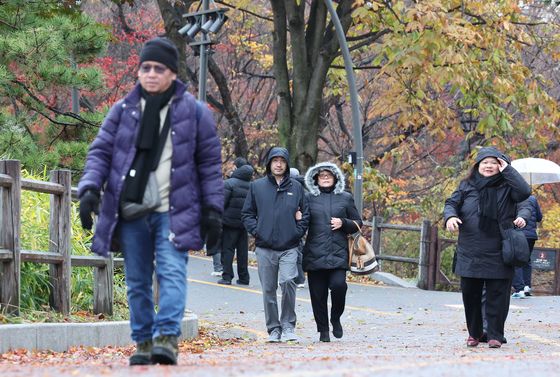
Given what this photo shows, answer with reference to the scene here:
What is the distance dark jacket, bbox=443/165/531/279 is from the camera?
1123 centimetres

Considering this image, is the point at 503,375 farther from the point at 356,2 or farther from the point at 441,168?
the point at 441,168

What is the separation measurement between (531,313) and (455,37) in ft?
22.4

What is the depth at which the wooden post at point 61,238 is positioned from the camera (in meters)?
11.2

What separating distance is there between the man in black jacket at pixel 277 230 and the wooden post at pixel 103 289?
149cm

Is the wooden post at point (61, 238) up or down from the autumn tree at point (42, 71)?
down

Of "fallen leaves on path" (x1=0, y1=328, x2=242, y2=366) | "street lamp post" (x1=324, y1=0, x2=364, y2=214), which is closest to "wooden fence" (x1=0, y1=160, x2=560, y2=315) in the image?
"fallen leaves on path" (x1=0, y1=328, x2=242, y2=366)

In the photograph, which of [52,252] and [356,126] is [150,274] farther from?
[356,126]

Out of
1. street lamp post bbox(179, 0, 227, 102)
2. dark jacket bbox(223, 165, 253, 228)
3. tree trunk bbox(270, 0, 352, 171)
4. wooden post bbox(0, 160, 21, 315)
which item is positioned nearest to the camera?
wooden post bbox(0, 160, 21, 315)

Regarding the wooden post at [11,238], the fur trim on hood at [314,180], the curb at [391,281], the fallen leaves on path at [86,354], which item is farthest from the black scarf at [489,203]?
the curb at [391,281]

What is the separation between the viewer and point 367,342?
1266cm

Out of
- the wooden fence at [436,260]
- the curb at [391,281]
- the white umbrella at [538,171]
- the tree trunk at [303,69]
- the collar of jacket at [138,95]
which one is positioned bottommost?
the curb at [391,281]

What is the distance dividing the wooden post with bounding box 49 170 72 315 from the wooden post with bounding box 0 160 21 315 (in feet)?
3.30

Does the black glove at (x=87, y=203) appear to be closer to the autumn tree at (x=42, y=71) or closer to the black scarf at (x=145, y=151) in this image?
the black scarf at (x=145, y=151)

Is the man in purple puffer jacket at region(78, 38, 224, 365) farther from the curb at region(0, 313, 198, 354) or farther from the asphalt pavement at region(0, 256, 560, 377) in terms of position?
the curb at region(0, 313, 198, 354)
